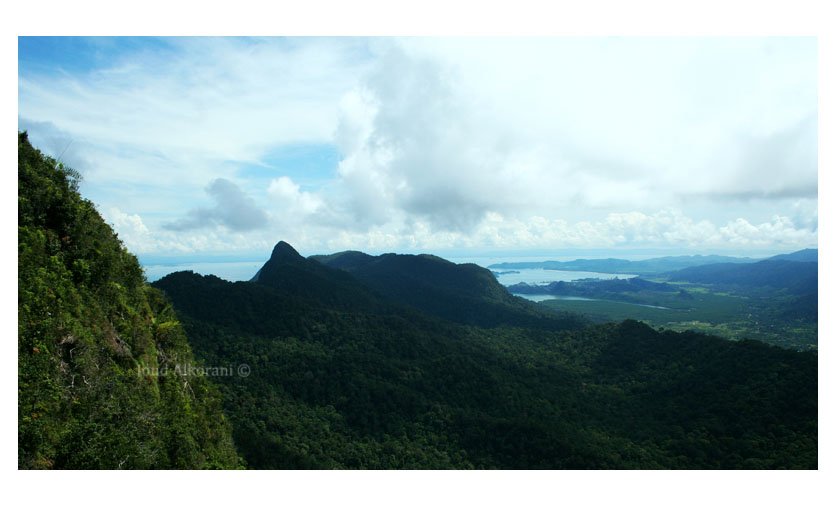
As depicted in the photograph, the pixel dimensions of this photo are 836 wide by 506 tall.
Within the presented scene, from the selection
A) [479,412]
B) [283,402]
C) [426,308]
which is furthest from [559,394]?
[426,308]

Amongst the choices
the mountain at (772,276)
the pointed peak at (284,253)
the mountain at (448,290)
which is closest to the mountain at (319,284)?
the pointed peak at (284,253)

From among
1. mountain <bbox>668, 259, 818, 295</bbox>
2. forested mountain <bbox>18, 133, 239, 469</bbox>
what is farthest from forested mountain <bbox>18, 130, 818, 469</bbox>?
mountain <bbox>668, 259, 818, 295</bbox>

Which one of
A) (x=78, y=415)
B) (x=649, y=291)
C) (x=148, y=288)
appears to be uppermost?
(x=148, y=288)

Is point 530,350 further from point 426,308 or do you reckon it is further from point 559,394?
point 426,308

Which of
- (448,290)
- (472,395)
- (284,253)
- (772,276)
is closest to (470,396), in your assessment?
(472,395)

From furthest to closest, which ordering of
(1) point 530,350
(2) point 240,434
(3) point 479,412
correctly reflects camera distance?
(1) point 530,350
(3) point 479,412
(2) point 240,434

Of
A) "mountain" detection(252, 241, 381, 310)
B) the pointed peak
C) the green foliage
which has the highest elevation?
the pointed peak

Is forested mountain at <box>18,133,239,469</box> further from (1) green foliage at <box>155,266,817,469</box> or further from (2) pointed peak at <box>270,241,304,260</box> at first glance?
(2) pointed peak at <box>270,241,304,260</box>
